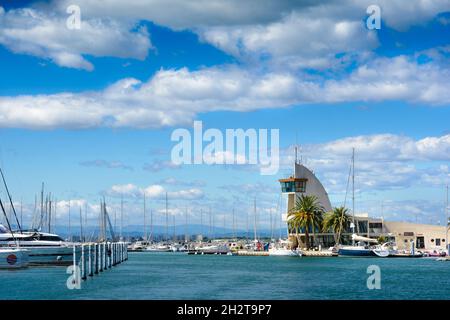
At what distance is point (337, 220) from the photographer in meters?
144

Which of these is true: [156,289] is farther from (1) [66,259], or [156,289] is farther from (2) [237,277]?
(1) [66,259]

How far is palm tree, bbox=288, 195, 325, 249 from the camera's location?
142250 mm

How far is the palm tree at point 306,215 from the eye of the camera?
14225 cm

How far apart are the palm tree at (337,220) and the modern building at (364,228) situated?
6777 mm

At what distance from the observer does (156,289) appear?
60188mm

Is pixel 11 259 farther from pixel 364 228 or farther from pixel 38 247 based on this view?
pixel 364 228

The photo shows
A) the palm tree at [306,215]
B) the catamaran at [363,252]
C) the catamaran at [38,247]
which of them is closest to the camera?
the catamaran at [38,247]

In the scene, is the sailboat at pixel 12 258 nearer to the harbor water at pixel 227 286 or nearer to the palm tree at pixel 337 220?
the harbor water at pixel 227 286

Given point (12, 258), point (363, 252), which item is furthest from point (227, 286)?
point (363, 252)

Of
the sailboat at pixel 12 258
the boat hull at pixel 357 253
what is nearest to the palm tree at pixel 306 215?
the boat hull at pixel 357 253

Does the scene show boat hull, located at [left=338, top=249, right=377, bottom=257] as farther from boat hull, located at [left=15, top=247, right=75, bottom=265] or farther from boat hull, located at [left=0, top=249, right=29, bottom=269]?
boat hull, located at [left=0, top=249, right=29, bottom=269]

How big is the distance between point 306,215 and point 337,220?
21.2 feet
